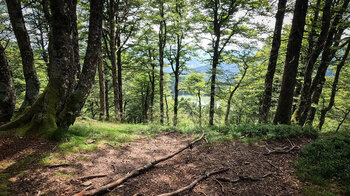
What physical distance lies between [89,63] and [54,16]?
1.68 m

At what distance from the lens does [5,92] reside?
5.88 meters

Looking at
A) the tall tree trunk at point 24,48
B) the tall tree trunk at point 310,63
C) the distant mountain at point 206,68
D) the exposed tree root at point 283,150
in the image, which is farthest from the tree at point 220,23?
the tall tree trunk at point 24,48

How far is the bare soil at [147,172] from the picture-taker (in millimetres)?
3273

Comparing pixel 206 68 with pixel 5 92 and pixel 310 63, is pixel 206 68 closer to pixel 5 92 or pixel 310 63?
pixel 310 63

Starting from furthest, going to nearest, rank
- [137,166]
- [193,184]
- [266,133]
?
[266,133], [137,166], [193,184]

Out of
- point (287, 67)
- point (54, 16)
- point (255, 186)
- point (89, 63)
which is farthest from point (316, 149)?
point (54, 16)

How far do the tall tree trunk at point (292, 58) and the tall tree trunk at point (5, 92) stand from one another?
1215 centimetres

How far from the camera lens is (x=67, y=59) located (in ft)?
17.0

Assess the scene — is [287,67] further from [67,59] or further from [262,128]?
[67,59]

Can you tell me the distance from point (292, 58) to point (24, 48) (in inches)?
477

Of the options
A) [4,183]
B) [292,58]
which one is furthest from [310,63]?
[4,183]

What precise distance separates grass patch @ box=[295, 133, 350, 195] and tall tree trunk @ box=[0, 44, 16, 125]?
407 inches

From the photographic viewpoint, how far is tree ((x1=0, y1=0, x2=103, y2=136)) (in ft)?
16.1

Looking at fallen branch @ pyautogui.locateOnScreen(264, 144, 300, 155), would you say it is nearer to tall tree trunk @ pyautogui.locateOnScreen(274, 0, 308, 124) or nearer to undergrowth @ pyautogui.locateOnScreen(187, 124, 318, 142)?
undergrowth @ pyautogui.locateOnScreen(187, 124, 318, 142)
